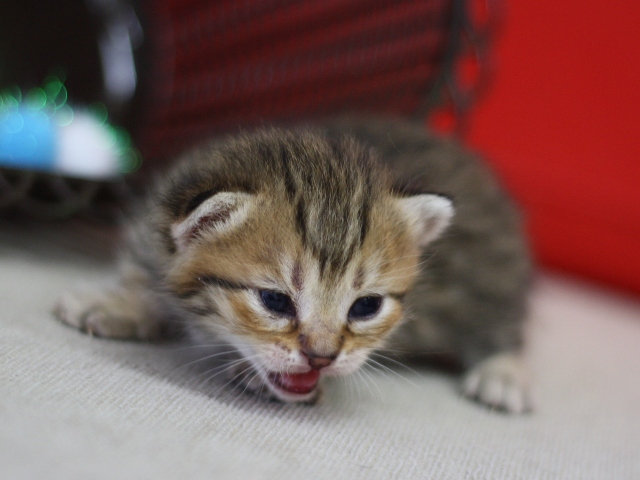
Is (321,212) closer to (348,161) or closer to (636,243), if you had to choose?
(348,161)

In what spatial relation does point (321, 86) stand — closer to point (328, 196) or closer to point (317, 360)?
point (328, 196)

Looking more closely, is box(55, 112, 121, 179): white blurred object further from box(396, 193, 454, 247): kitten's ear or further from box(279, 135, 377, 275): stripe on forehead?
box(396, 193, 454, 247): kitten's ear

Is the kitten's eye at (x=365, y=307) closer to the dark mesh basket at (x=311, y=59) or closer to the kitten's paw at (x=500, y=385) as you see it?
the kitten's paw at (x=500, y=385)

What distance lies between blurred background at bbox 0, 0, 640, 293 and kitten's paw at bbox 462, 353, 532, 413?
0.74m

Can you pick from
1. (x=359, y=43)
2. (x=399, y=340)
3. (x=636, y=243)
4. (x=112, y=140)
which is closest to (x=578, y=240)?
(x=636, y=243)

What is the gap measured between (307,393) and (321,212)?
34 cm

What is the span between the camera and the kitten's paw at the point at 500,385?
139 cm

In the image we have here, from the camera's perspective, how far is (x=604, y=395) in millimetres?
1586

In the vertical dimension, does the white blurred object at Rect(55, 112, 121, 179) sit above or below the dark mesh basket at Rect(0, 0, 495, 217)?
below

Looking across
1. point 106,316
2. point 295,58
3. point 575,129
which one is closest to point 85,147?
point 295,58

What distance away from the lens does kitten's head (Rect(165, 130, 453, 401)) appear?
1082 millimetres

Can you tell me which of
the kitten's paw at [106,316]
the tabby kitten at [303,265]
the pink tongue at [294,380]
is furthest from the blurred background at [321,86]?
the pink tongue at [294,380]

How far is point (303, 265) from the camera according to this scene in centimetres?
109

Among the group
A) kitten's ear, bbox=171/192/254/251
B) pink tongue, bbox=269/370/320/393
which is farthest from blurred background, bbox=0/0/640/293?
pink tongue, bbox=269/370/320/393
